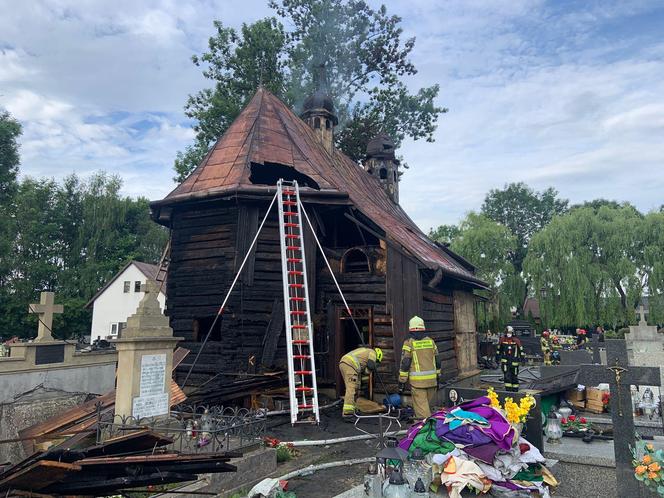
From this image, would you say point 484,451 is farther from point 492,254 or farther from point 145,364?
point 492,254

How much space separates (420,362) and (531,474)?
3.96 metres

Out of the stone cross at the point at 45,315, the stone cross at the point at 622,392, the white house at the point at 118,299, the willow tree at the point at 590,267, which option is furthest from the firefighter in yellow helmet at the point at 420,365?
the white house at the point at 118,299

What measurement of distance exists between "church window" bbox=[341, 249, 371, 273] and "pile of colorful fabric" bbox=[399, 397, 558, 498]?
288 inches

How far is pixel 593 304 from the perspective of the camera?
27938mm

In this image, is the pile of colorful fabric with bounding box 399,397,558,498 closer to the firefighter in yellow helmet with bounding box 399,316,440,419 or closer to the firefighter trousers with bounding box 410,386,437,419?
the firefighter in yellow helmet with bounding box 399,316,440,419

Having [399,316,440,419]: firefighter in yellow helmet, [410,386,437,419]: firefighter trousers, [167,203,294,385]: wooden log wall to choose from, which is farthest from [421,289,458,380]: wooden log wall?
[167,203,294,385]: wooden log wall

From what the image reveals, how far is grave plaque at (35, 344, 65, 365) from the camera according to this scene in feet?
Answer: 40.9

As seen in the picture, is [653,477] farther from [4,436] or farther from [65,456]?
[4,436]

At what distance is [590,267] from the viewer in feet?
92.7

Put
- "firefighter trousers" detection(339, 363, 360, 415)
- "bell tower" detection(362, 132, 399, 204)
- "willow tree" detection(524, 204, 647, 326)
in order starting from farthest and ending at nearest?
"willow tree" detection(524, 204, 647, 326)
"bell tower" detection(362, 132, 399, 204)
"firefighter trousers" detection(339, 363, 360, 415)

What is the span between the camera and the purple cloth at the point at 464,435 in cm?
496

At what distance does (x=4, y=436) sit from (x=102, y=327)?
97.2 feet

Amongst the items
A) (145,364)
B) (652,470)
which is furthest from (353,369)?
(652,470)

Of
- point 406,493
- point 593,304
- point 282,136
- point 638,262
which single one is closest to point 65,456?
point 406,493
